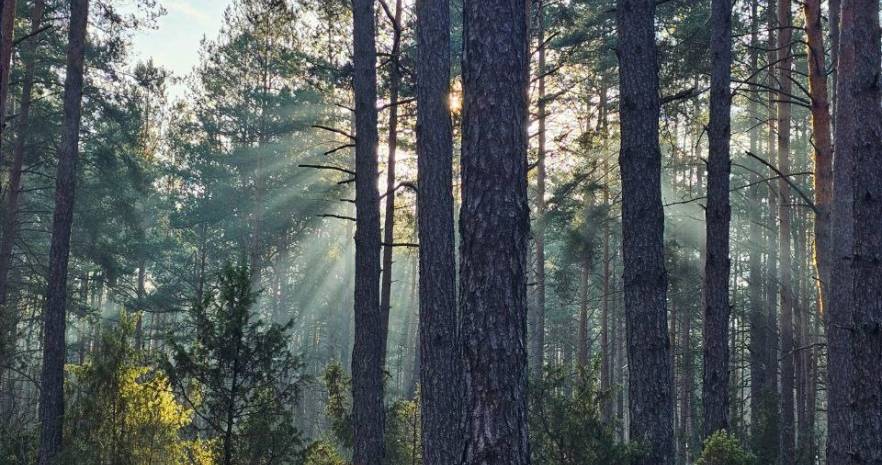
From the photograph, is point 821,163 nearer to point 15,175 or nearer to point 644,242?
point 644,242

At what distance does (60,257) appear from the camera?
11211 mm

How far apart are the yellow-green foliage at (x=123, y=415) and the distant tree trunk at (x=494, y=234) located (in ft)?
17.5

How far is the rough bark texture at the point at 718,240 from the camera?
29.5 ft

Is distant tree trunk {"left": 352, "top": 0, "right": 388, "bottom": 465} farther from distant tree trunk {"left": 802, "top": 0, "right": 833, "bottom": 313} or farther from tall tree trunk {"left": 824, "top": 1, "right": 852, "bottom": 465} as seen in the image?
distant tree trunk {"left": 802, "top": 0, "right": 833, "bottom": 313}

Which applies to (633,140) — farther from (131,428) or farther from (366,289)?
(131,428)

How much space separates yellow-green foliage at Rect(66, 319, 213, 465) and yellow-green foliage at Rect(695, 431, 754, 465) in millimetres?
5834

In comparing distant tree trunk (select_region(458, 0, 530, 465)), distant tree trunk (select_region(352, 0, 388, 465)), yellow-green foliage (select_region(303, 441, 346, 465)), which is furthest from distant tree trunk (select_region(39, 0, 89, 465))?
distant tree trunk (select_region(458, 0, 530, 465))

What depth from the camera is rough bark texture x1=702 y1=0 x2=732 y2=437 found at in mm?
9000

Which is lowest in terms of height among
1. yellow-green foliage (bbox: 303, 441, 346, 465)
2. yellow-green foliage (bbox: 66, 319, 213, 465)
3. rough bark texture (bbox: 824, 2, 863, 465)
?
yellow-green foliage (bbox: 303, 441, 346, 465)

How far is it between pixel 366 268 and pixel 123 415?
341 cm

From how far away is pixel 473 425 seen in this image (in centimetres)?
442

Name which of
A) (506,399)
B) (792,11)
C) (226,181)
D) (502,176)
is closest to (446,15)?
(502,176)

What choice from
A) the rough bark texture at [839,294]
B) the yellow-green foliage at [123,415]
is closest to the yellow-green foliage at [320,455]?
the yellow-green foliage at [123,415]

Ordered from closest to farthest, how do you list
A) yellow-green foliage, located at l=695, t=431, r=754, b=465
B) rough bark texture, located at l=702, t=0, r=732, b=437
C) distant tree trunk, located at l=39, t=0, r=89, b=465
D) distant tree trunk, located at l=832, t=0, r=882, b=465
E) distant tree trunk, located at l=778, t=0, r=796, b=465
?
distant tree trunk, located at l=832, t=0, r=882, b=465
yellow-green foliage, located at l=695, t=431, r=754, b=465
rough bark texture, located at l=702, t=0, r=732, b=437
distant tree trunk, located at l=39, t=0, r=89, b=465
distant tree trunk, located at l=778, t=0, r=796, b=465
